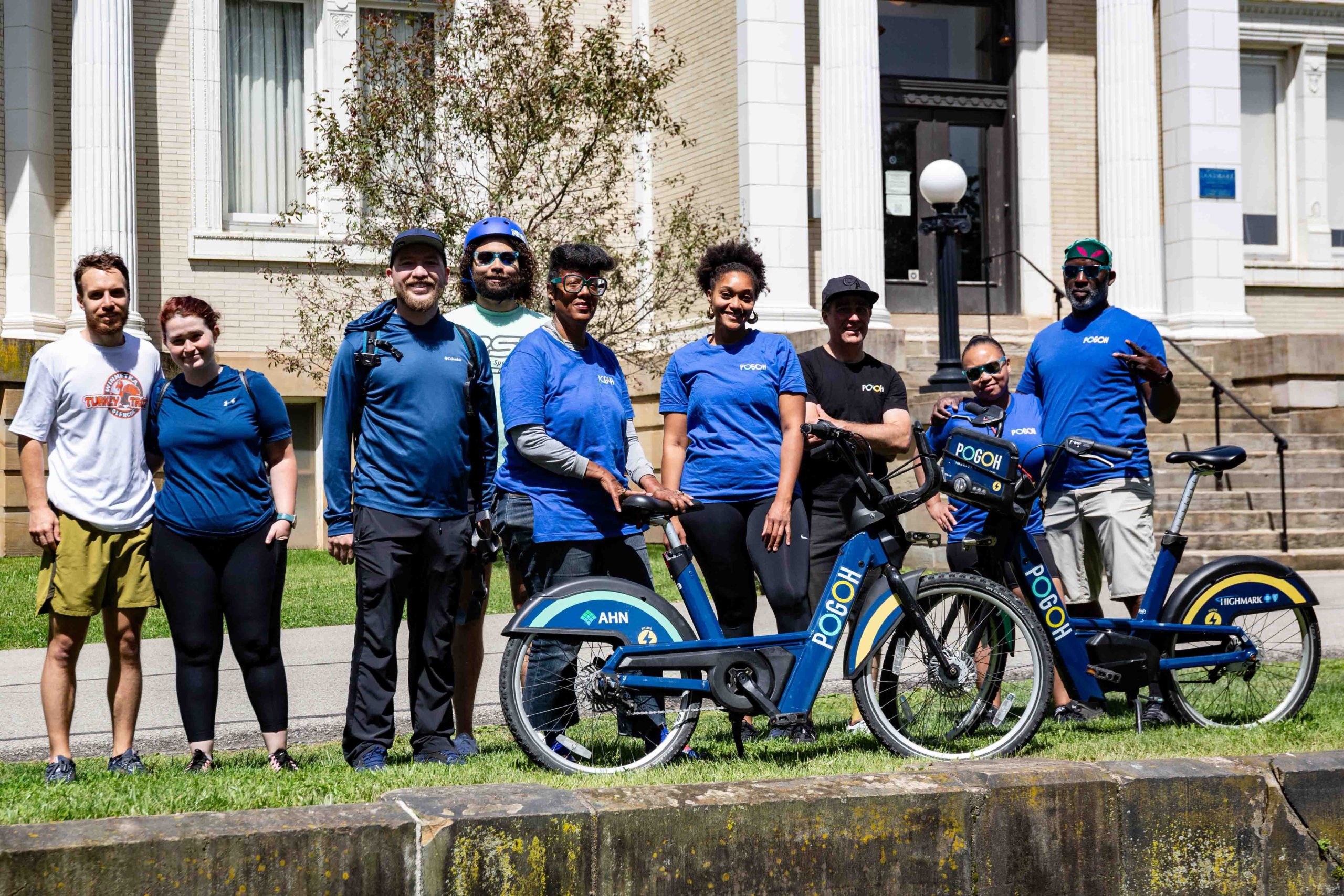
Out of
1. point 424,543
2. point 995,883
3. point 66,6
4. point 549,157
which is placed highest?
point 66,6

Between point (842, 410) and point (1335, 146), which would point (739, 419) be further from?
point (1335, 146)

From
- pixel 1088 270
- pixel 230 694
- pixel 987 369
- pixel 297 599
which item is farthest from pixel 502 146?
pixel 1088 270

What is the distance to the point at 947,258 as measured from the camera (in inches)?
586

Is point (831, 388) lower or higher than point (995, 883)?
higher

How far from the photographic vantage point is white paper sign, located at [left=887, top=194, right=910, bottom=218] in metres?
19.9

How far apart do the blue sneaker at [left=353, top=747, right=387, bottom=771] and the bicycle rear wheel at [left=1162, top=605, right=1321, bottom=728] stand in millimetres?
3138

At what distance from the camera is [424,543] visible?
19.2 ft

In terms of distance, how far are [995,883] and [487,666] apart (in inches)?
195

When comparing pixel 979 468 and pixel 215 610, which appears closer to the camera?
pixel 215 610

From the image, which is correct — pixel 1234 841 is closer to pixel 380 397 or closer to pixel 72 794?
pixel 380 397

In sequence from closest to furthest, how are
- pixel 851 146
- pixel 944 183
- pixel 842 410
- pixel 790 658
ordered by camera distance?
pixel 790 658, pixel 842 410, pixel 944 183, pixel 851 146

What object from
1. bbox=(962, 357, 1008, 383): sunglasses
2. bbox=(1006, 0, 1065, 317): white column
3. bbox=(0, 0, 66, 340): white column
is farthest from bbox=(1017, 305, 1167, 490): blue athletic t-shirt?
bbox=(0, 0, 66, 340): white column

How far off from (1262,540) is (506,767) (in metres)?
10.7

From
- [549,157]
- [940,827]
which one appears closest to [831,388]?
[940,827]
